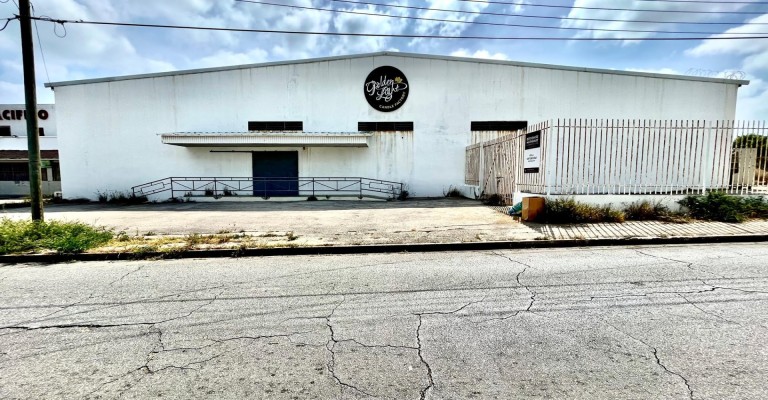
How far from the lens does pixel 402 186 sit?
1981 cm

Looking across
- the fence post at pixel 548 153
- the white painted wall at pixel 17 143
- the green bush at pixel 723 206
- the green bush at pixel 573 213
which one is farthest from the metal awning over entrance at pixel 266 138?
the white painted wall at pixel 17 143

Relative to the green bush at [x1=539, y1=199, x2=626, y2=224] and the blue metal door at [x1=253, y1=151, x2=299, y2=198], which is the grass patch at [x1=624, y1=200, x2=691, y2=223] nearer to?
the green bush at [x1=539, y1=199, x2=626, y2=224]

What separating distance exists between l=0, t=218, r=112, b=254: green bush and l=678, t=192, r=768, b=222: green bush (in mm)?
14751

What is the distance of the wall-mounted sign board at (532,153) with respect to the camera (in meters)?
10.3

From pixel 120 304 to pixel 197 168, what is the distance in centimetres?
1726

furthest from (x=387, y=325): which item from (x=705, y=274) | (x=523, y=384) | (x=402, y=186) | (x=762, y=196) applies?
(x=402, y=186)

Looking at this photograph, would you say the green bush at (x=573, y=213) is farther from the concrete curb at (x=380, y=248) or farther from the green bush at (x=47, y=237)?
the green bush at (x=47, y=237)

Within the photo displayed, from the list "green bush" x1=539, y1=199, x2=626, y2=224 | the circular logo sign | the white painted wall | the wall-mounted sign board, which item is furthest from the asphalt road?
the white painted wall

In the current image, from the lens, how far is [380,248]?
7141 millimetres

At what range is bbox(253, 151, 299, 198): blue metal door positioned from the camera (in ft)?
64.8

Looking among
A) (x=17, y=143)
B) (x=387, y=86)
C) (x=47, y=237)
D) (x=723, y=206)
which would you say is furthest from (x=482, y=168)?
(x=17, y=143)

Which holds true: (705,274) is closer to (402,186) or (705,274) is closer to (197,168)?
(402,186)

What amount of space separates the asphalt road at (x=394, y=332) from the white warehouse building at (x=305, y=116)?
563 inches

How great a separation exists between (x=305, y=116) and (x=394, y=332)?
1789 cm
